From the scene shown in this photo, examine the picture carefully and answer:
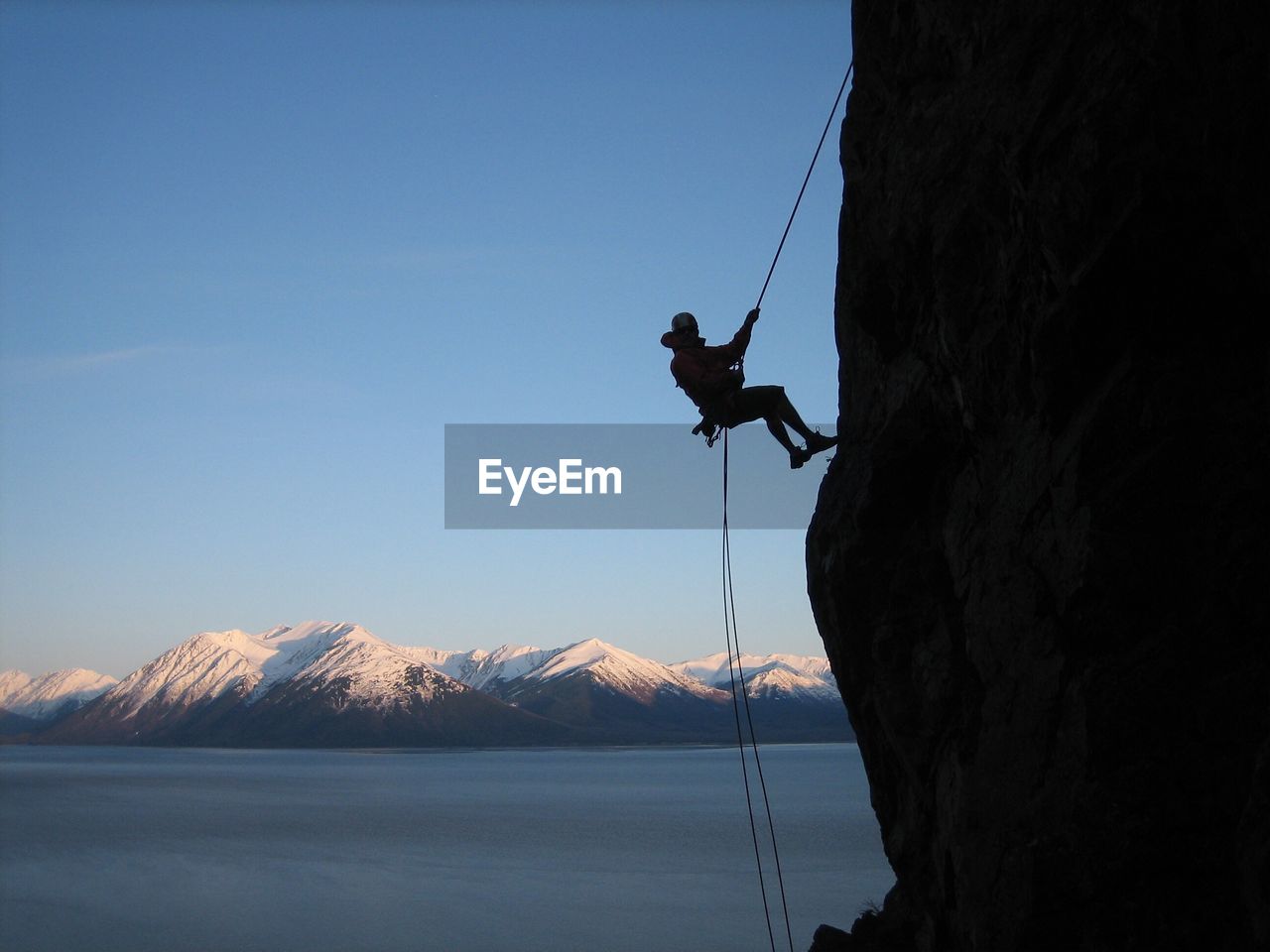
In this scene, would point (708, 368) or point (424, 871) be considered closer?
point (708, 368)

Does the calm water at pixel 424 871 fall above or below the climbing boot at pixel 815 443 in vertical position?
below

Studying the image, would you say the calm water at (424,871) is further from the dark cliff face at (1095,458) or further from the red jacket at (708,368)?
the dark cliff face at (1095,458)

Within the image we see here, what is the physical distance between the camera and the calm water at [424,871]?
33625 millimetres

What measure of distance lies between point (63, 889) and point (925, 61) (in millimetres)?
44301

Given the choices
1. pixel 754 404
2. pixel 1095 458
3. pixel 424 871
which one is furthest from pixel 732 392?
pixel 424 871

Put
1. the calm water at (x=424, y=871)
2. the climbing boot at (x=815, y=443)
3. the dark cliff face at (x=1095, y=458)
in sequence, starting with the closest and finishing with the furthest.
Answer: the dark cliff face at (x=1095, y=458), the climbing boot at (x=815, y=443), the calm water at (x=424, y=871)

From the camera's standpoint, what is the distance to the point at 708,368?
38.9 ft

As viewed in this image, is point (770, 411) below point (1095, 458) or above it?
above

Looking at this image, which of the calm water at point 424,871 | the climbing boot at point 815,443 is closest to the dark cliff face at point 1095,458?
the climbing boot at point 815,443

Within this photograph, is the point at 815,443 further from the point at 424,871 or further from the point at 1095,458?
the point at 424,871

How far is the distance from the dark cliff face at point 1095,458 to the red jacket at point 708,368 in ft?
6.98

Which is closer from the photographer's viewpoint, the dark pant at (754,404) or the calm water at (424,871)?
the dark pant at (754,404)

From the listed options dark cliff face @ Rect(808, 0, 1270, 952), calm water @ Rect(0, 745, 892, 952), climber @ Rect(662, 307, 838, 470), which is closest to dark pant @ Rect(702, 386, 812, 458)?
climber @ Rect(662, 307, 838, 470)

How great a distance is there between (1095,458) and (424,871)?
43422 mm
